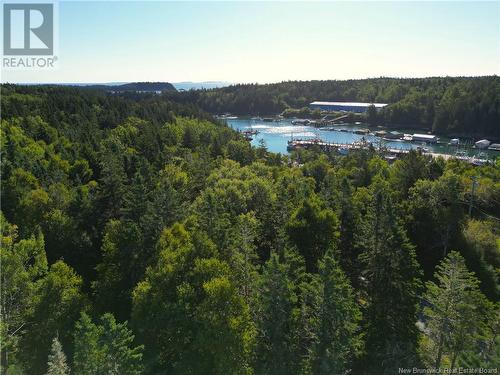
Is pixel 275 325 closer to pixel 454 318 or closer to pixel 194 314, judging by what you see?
pixel 194 314

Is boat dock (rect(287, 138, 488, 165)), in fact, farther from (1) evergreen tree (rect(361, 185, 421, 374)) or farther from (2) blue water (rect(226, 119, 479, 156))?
(1) evergreen tree (rect(361, 185, 421, 374))

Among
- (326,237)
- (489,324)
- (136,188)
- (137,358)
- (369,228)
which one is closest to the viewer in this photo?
(137,358)

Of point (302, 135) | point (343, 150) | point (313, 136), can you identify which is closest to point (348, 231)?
point (343, 150)

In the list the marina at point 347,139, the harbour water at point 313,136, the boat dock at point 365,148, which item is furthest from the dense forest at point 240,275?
the harbour water at point 313,136

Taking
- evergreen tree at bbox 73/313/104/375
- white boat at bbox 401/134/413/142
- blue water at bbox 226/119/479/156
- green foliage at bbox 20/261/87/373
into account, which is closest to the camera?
evergreen tree at bbox 73/313/104/375

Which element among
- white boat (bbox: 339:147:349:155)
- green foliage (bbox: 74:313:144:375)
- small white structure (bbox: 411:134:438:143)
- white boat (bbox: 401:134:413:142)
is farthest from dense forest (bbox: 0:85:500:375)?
white boat (bbox: 401:134:413:142)

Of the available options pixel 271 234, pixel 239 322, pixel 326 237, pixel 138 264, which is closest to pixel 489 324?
pixel 326 237

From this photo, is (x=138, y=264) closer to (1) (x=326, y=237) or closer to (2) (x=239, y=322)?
(2) (x=239, y=322)
